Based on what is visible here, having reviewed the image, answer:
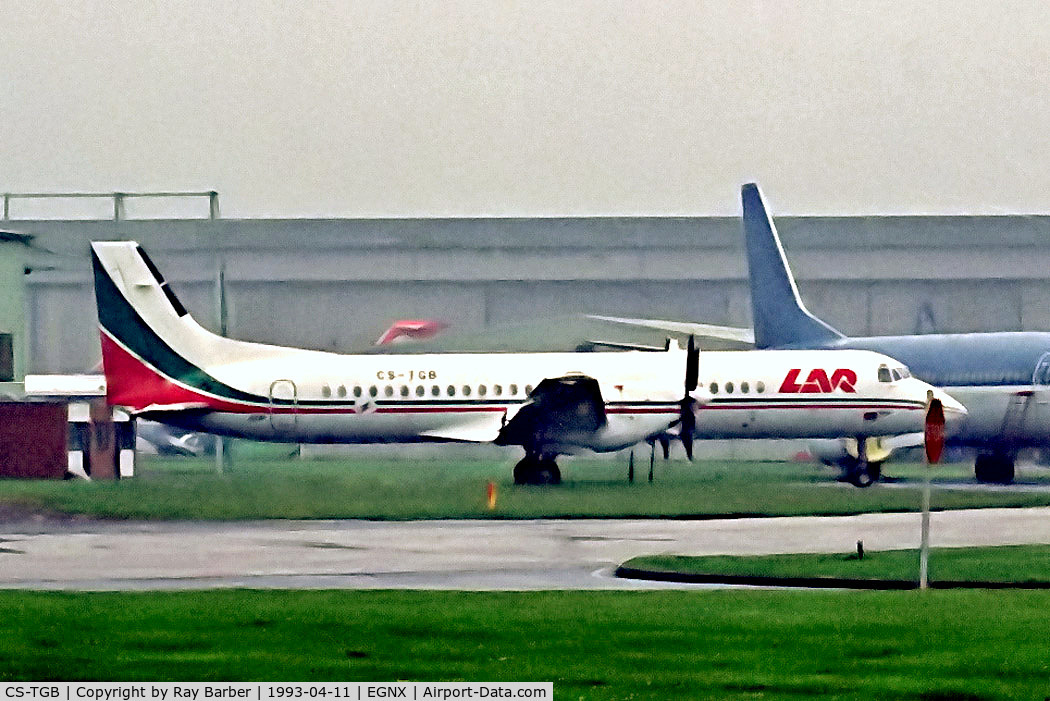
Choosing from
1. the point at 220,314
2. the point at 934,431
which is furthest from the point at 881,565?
the point at 220,314

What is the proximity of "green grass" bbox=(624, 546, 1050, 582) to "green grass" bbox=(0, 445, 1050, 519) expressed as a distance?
10.6 meters

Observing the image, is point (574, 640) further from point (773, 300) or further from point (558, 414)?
point (773, 300)

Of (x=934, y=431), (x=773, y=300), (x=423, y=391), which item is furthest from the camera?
(x=773, y=300)

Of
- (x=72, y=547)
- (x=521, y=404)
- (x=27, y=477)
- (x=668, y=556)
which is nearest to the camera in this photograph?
(x=668, y=556)

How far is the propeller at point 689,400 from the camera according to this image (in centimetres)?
4791

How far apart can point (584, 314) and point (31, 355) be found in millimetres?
24034

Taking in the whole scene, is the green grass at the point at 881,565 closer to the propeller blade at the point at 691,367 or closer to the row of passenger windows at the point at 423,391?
the propeller blade at the point at 691,367

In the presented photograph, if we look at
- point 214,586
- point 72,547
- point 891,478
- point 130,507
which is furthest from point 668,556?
point 891,478

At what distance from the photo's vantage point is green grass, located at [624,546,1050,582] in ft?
85.9

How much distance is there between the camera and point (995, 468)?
54781 millimetres

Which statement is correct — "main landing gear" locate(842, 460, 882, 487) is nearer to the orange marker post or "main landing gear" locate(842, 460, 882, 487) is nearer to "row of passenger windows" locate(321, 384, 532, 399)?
"row of passenger windows" locate(321, 384, 532, 399)

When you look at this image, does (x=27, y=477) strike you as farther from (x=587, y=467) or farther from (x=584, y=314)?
(x=584, y=314)

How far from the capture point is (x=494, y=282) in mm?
92188

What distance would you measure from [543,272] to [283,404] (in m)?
44.0
